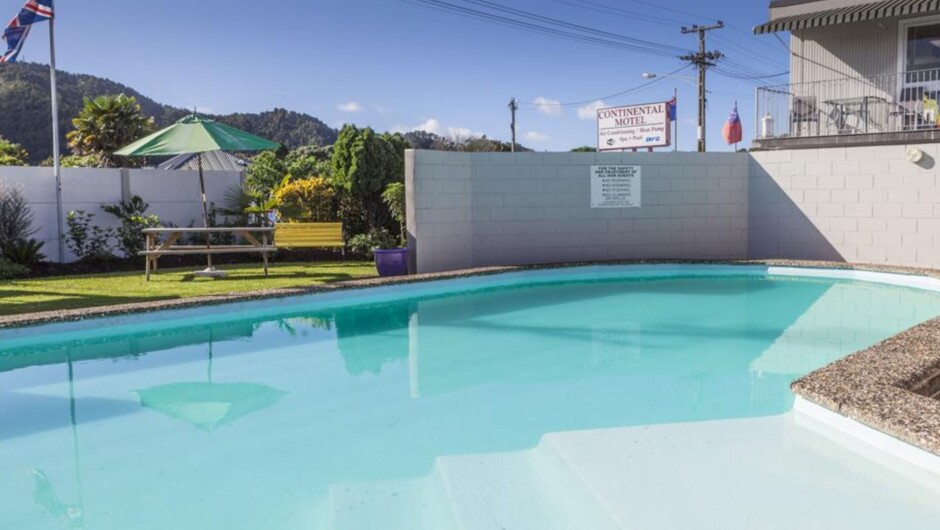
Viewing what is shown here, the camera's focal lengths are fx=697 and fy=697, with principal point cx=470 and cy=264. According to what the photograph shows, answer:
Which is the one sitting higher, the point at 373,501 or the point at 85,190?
the point at 85,190

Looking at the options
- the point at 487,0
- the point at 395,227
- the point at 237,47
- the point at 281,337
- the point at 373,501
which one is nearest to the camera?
the point at 373,501

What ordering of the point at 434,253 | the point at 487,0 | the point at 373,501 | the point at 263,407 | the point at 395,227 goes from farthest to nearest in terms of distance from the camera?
the point at 487,0
the point at 395,227
the point at 434,253
the point at 263,407
the point at 373,501

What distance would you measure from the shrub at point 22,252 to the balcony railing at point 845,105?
39.8 feet

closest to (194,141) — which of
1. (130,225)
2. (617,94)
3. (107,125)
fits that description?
(130,225)

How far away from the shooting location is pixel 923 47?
1195 centimetres

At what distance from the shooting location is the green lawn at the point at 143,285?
25.8 ft

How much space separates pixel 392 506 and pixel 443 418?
4.66 ft

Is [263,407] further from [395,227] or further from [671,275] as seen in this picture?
[395,227]

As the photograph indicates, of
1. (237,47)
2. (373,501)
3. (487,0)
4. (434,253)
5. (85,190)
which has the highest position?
(487,0)

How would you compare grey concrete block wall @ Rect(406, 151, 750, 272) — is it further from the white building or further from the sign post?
the white building

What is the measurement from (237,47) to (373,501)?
17.3 meters

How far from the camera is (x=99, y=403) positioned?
4.94m

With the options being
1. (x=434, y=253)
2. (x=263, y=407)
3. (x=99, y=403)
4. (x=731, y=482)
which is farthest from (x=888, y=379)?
(x=434, y=253)

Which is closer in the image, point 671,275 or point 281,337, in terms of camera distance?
point 281,337
